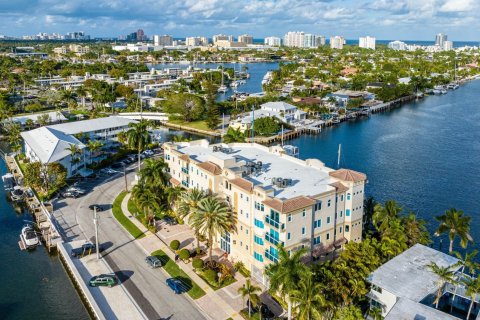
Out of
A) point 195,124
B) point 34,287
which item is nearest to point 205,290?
point 34,287

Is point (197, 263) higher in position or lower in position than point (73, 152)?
lower

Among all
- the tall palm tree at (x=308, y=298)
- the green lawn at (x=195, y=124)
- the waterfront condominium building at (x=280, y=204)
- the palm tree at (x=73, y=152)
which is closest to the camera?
the tall palm tree at (x=308, y=298)

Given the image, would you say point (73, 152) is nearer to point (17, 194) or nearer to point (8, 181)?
point (17, 194)

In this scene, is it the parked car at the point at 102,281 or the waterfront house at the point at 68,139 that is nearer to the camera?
the parked car at the point at 102,281

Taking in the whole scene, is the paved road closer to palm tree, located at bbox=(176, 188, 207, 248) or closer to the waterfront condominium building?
palm tree, located at bbox=(176, 188, 207, 248)

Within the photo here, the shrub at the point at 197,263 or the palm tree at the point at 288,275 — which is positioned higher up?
the palm tree at the point at 288,275

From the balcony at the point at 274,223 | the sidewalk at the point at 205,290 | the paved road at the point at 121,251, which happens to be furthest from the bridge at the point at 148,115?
the balcony at the point at 274,223

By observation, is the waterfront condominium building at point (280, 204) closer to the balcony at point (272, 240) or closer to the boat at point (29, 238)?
the balcony at point (272, 240)

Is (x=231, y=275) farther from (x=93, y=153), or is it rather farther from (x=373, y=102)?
(x=373, y=102)
